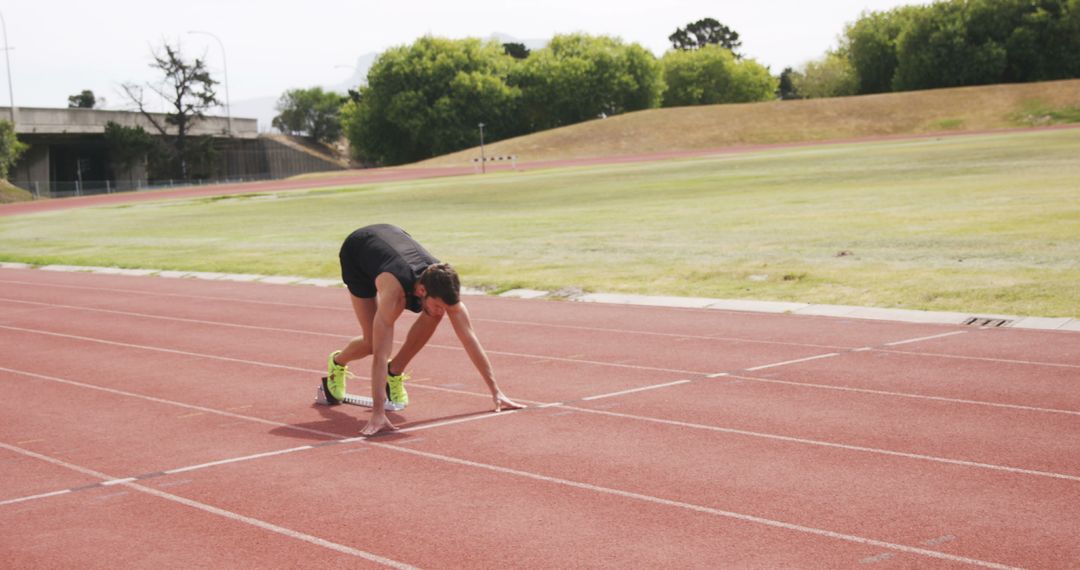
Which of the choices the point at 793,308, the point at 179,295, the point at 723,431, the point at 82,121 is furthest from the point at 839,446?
the point at 82,121

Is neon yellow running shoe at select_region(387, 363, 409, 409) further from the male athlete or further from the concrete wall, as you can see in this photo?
the concrete wall

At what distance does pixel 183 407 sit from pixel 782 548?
5.58 metres

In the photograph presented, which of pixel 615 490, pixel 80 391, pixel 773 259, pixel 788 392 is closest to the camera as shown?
pixel 615 490

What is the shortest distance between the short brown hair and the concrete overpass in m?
66.8

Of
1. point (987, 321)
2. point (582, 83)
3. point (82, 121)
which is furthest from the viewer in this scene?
point (582, 83)

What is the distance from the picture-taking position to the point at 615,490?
641cm

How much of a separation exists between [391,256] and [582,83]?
10000 cm

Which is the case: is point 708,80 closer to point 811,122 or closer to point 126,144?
point 811,122

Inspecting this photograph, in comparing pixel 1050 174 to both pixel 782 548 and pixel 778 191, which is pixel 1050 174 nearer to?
pixel 778 191

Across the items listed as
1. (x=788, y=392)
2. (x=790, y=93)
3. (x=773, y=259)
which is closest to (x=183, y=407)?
(x=788, y=392)

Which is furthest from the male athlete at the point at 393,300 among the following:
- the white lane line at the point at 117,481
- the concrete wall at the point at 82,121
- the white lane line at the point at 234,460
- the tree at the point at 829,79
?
the tree at the point at 829,79

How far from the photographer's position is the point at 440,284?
7539 millimetres

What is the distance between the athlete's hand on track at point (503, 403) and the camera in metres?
8.43

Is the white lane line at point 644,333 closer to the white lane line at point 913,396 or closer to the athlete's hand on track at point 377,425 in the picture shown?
the white lane line at point 913,396
